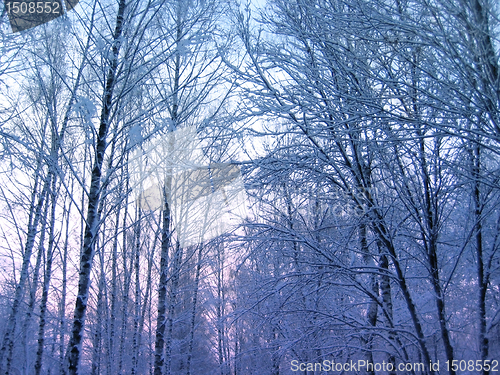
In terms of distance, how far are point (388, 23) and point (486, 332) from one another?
3.76 meters

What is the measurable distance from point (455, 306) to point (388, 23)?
4708 millimetres

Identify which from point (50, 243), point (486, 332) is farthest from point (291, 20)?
point (50, 243)

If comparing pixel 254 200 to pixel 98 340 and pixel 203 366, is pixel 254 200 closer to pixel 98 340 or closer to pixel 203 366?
pixel 98 340

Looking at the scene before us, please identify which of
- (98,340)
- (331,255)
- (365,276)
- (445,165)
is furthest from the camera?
(98,340)

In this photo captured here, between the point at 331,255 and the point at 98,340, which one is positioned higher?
the point at 331,255

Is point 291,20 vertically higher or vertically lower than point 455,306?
higher

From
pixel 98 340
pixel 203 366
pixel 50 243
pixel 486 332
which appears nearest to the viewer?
pixel 486 332

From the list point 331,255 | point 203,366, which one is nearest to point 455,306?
point 331,255

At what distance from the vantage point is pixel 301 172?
390cm

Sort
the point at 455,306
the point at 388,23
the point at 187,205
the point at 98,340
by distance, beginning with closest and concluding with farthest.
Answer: the point at 388,23
the point at 455,306
the point at 187,205
the point at 98,340

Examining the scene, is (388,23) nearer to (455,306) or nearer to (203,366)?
(455,306)

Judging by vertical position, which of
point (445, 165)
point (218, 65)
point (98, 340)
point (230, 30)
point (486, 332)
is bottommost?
point (98, 340)

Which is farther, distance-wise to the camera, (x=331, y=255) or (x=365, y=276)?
(x=365, y=276)

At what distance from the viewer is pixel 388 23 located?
236cm
